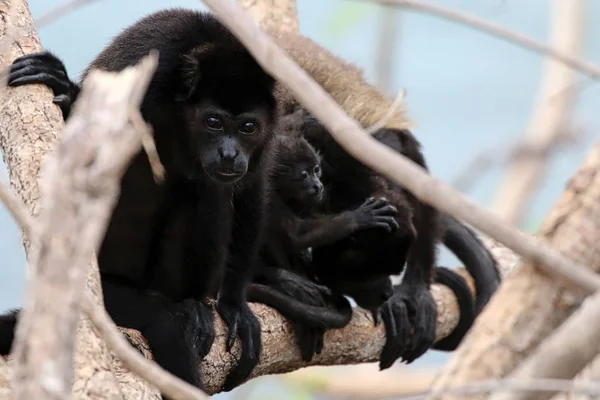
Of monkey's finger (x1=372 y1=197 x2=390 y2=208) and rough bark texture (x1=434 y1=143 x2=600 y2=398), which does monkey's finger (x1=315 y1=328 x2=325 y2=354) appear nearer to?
monkey's finger (x1=372 y1=197 x2=390 y2=208)

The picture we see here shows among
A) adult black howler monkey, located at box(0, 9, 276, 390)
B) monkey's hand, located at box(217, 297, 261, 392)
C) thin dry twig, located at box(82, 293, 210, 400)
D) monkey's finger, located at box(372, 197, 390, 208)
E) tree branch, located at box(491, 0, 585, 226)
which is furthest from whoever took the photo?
tree branch, located at box(491, 0, 585, 226)

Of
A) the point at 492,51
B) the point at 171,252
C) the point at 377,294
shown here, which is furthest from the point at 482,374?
the point at 492,51

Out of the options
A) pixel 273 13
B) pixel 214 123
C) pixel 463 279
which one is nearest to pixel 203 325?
pixel 214 123

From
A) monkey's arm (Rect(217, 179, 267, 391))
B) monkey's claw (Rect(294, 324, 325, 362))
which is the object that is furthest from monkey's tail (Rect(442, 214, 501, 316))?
monkey's arm (Rect(217, 179, 267, 391))

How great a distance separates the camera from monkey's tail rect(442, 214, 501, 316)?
6.26 metres

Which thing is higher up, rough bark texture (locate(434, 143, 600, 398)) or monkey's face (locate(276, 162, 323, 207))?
rough bark texture (locate(434, 143, 600, 398))

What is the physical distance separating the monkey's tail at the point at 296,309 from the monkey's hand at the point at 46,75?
1.45m

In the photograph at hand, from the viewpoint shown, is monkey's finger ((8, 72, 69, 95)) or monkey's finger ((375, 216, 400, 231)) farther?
monkey's finger ((375, 216, 400, 231))

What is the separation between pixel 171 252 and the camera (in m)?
4.76

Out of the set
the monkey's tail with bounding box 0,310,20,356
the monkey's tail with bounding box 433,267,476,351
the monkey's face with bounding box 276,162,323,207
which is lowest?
the monkey's tail with bounding box 433,267,476,351

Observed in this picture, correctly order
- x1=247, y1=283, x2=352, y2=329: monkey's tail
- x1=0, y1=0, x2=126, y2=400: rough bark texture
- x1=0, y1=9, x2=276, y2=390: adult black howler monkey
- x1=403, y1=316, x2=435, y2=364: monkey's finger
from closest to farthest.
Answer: x1=0, y1=0, x2=126, y2=400: rough bark texture → x1=0, y1=9, x2=276, y2=390: adult black howler monkey → x1=247, y1=283, x2=352, y2=329: monkey's tail → x1=403, y1=316, x2=435, y2=364: monkey's finger

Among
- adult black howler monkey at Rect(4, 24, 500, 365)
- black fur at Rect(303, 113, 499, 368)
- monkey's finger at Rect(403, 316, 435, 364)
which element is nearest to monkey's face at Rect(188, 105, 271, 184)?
adult black howler monkey at Rect(4, 24, 500, 365)

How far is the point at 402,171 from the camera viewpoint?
1.92 metres

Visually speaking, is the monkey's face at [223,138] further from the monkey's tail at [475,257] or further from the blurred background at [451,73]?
the blurred background at [451,73]
